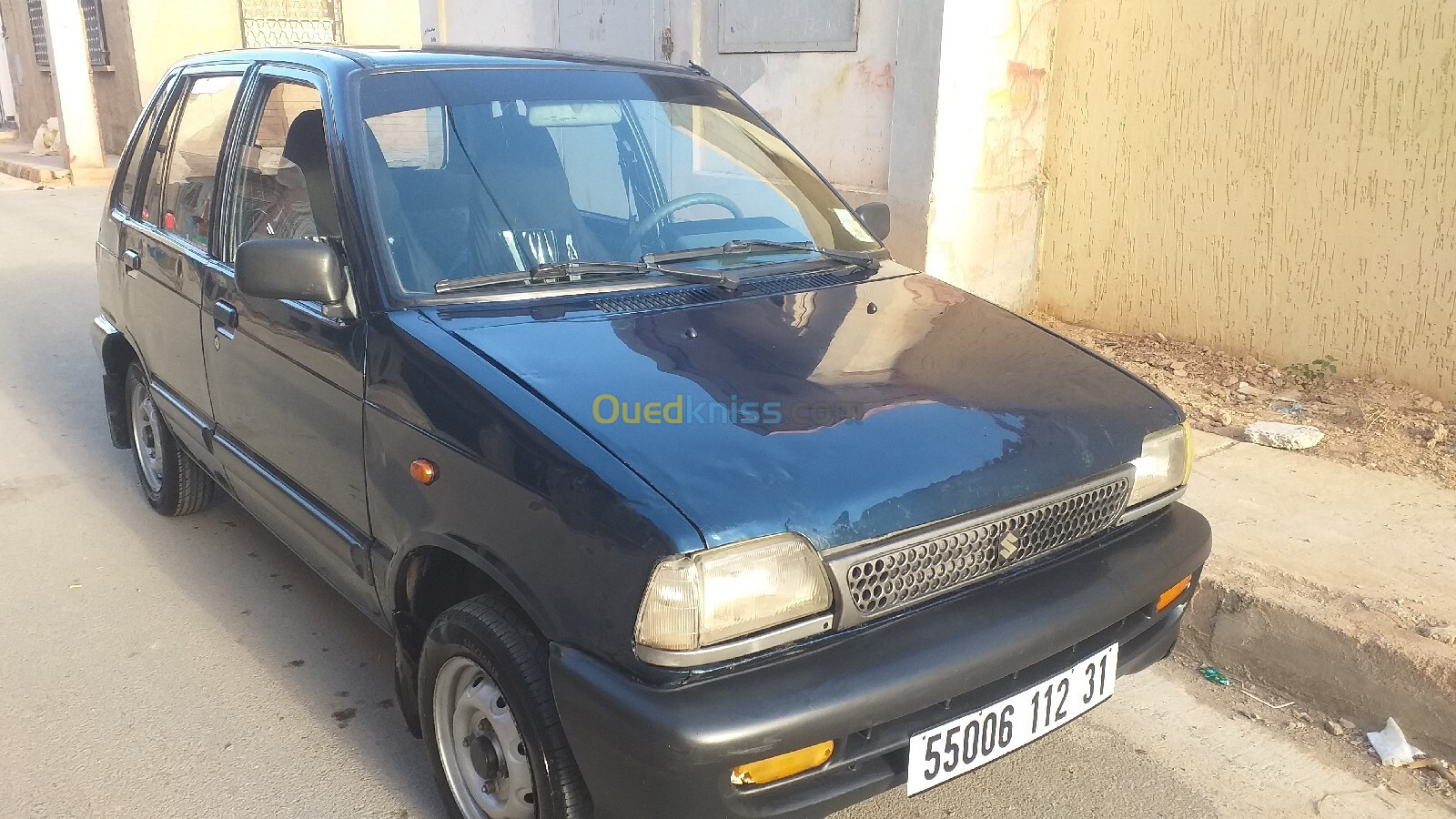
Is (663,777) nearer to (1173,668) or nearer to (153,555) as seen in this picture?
(1173,668)

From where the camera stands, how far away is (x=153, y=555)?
402 centimetres

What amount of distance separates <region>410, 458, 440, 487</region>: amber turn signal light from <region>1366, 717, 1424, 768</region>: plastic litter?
8.29 ft

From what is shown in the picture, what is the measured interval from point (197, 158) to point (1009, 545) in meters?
2.99

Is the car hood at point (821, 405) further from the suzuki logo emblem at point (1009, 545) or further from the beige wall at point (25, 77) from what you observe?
the beige wall at point (25, 77)

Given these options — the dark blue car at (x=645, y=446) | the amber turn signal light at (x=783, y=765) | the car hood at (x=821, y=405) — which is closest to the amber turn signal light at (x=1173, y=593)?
the dark blue car at (x=645, y=446)

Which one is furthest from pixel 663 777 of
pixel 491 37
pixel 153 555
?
pixel 491 37

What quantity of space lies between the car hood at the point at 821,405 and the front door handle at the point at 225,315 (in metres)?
1.05

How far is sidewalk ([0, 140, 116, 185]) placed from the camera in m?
15.4

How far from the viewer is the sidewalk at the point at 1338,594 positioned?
2986 mm

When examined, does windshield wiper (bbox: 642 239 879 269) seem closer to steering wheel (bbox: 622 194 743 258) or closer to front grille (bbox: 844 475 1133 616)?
steering wheel (bbox: 622 194 743 258)

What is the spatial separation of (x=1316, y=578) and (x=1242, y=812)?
103 centimetres

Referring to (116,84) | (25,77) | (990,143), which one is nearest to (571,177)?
(990,143)

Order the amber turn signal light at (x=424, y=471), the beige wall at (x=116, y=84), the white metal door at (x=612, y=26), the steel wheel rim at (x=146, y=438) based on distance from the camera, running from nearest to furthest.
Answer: the amber turn signal light at (x=424, y=471) → the steel wheel rim at (x=146, y=438) → the white metal door at (x=612, y=26) → the beige wall at (x=116, y=84)

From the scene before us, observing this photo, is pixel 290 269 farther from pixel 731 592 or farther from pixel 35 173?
pixel 35 173
